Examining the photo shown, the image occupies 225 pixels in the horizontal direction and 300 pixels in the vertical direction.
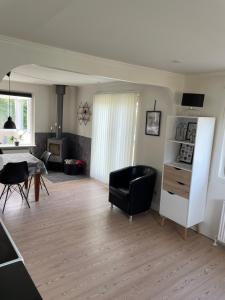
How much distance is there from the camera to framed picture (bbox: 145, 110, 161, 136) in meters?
4.25

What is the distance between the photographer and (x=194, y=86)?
372 cm

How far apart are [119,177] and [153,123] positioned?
1.20 meters

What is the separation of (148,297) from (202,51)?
2.55m

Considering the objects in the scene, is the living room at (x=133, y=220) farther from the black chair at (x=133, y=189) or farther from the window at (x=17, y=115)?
the window at (x=17, y=115)

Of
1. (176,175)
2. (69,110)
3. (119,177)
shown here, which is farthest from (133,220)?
(69,110)

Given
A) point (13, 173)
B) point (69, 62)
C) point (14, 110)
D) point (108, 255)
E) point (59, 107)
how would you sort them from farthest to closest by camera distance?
point (59, 107) → point (14, 110) → point (13, 173) → point (108, 255) → point (69, 62)

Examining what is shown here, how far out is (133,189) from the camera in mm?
3809

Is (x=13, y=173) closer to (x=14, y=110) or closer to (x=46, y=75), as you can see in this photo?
(x=46, y=75)

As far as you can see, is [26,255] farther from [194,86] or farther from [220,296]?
[194,86]

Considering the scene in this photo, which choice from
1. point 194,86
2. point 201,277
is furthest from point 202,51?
point 201,277

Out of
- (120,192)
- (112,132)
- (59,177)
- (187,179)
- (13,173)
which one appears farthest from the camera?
(59,177)

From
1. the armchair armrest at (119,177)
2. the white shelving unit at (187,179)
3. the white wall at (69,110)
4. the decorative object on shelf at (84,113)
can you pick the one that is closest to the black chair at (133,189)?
the armchair armrest at (119,177)

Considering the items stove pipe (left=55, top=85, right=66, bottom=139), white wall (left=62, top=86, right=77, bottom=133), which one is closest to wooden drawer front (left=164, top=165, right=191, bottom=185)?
stove pipe (left=55, top=85, right=66, bottom=139)

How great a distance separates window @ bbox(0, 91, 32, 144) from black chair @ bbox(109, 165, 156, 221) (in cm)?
337
